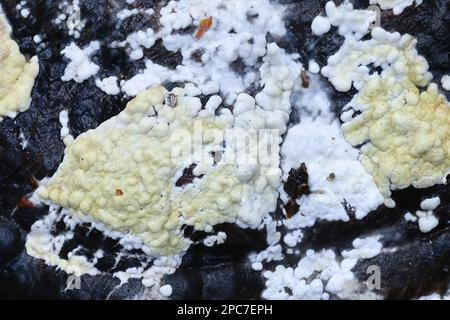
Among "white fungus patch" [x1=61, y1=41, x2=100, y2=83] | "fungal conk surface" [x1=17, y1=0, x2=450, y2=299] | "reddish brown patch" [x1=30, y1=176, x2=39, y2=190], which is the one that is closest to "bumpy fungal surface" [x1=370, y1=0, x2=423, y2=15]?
"fungal conk surface" [x1=17, y1=0, x2=450, y2=299]

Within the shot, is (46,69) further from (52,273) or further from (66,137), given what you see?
(52,273)

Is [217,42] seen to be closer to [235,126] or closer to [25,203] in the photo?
[235,126]

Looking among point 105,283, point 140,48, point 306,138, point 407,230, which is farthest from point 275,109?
point 105,283

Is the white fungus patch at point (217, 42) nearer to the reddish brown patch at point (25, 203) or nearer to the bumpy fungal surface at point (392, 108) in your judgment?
the bumpy fungal surface at point (392, 108)

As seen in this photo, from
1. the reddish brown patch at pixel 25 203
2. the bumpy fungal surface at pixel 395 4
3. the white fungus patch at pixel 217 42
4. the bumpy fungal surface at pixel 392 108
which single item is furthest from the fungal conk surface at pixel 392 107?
the reddish brown patch at pixel 25 203

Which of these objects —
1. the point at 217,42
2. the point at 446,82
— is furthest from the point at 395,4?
the point at 217,42
